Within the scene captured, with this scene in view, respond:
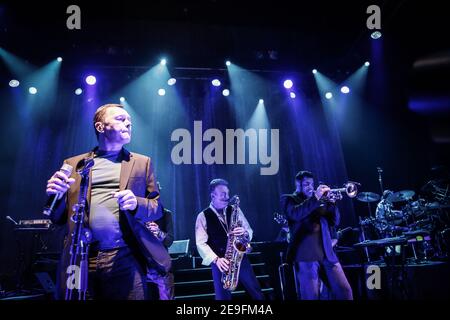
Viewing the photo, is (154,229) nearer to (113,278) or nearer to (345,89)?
(113,278)

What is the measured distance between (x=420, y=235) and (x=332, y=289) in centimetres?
324

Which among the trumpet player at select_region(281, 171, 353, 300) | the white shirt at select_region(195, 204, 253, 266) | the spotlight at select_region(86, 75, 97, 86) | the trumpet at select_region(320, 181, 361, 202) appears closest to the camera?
the trumpet player at select_region(281, 171, 353, 300)

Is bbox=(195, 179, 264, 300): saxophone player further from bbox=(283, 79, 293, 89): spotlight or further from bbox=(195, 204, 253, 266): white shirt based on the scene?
bbox=(283, 79, 293, 89): spotlight

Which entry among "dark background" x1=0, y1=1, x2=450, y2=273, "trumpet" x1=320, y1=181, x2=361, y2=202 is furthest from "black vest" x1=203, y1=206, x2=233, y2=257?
"dark background" x1=0, y1=1, x2=450, y2=273

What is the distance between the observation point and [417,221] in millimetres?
7867

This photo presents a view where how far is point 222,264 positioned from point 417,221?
18.3ft

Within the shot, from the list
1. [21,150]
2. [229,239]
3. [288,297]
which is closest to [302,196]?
[229,239]

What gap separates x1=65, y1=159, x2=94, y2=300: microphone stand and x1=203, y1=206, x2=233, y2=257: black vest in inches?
116

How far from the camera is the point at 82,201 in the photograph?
2.26m

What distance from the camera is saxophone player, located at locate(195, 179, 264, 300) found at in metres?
4.64

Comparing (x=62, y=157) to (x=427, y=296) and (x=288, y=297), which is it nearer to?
(x=288, y=297)

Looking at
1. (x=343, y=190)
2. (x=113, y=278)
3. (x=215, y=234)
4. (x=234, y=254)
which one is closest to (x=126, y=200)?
(x=113, y=278)

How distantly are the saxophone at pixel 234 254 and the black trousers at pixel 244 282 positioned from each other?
0.06 metres

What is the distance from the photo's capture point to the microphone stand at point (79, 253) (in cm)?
208
